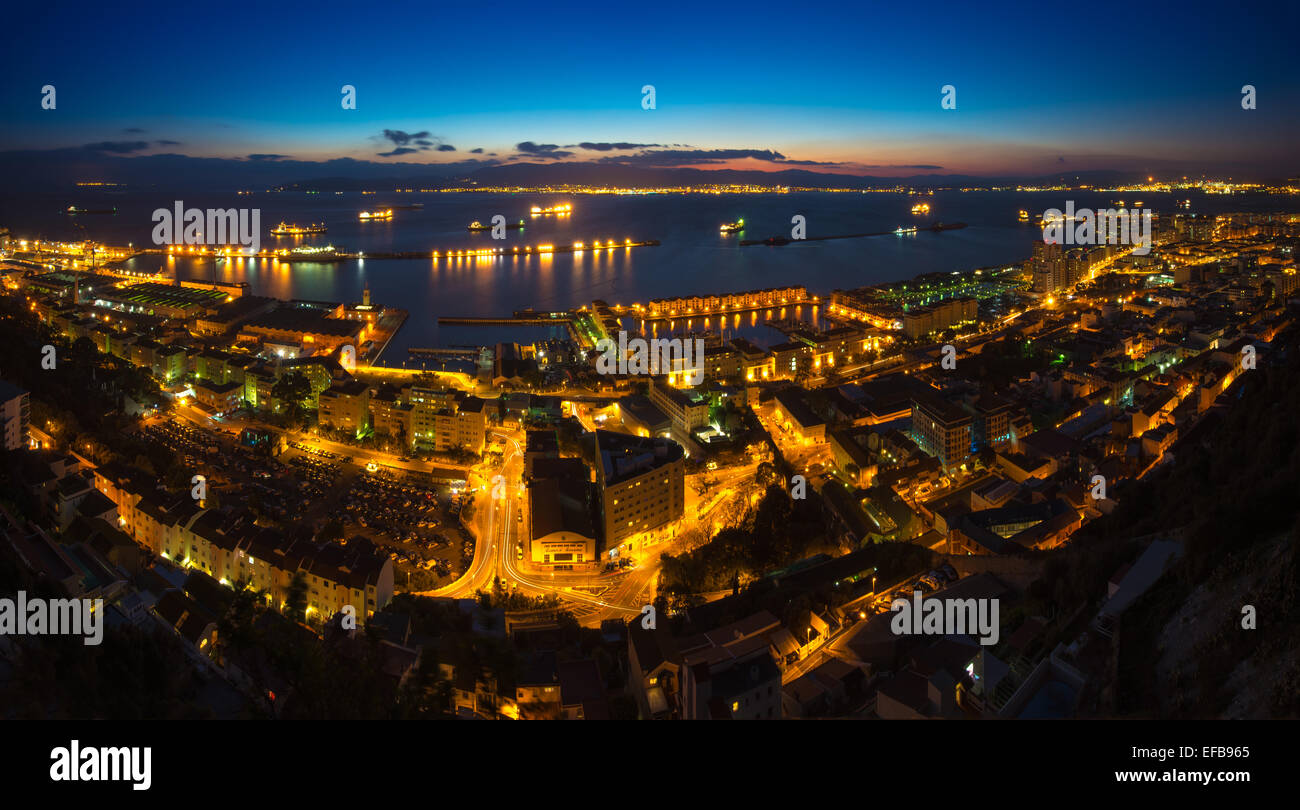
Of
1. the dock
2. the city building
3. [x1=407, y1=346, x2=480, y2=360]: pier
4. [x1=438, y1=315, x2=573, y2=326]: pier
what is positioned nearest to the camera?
the city building

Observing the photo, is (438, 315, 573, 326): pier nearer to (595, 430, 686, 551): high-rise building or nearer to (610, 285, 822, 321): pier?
(610, 285, 822, 321): pier

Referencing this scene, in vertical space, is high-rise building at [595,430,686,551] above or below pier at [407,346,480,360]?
below

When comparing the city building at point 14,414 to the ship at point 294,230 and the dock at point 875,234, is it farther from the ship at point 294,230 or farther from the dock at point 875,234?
the ship at point 294,230

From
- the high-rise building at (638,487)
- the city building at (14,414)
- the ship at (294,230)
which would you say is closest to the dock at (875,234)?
the ship at (294,230)

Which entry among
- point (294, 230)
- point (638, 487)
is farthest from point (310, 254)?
point (638, 487)

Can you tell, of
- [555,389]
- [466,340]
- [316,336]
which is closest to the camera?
[555,389]

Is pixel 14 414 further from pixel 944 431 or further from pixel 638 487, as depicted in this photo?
pixel 944 431

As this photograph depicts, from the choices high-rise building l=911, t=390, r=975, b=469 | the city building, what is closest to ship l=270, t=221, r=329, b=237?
the city building

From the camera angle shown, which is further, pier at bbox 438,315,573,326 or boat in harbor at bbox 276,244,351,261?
boat in harbor at bbox 276,244,351,261

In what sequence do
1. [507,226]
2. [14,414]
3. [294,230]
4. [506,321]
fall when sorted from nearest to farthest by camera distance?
[14,414] < [506,321] < [294,230] < [507,226]

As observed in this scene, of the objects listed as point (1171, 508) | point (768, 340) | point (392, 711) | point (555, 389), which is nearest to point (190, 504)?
point (392, 711)
